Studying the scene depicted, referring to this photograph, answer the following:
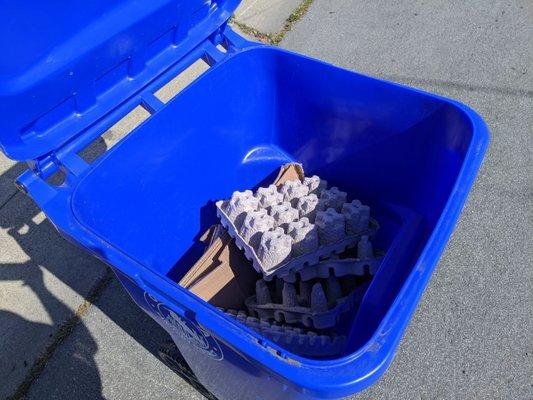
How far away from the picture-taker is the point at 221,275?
4.23ft

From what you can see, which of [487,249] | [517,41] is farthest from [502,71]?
[487,249]

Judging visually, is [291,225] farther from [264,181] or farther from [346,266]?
[264,181]

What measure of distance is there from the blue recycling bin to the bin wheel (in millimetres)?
91

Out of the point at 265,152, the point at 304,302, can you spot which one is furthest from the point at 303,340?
the point at 265,152

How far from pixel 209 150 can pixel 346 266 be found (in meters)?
0.47

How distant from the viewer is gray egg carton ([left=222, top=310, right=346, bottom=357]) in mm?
1079

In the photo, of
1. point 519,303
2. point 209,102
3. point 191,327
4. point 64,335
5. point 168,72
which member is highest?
point 168,72

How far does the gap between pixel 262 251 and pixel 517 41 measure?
1.82m

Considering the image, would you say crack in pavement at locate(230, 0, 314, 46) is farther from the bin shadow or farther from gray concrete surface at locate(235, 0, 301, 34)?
the bin shadow

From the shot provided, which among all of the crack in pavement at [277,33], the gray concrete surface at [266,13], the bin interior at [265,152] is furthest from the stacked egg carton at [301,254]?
the gray concrete surface at [266,13]

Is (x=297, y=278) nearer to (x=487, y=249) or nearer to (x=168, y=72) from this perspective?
(x=168, y=72)

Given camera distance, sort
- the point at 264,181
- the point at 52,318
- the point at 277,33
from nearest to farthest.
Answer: the point at 264,181 → the point at 52,318 → the point at 277,33

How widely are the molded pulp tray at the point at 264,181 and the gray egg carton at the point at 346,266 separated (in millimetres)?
106

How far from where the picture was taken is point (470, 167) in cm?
99
